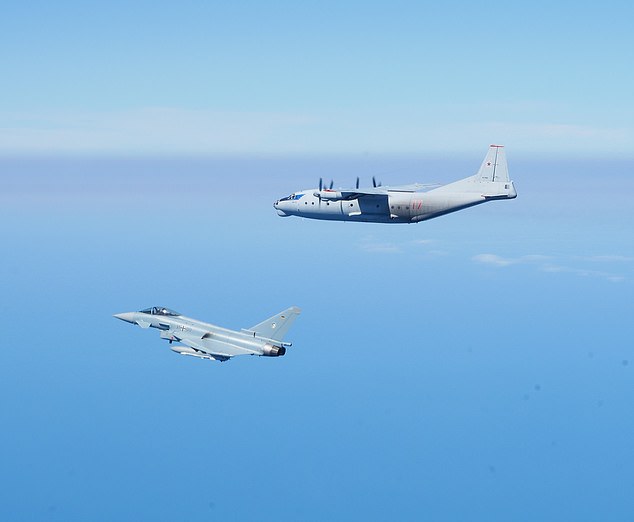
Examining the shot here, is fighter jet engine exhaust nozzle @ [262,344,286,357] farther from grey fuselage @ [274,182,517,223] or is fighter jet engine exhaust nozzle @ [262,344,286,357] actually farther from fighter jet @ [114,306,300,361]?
grey fuselage @ [274,182,517,223]

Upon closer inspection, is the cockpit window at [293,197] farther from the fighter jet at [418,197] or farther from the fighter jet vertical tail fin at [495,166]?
the fighter jet vertical tail fin at [495,166]

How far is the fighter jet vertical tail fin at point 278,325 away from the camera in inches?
3066

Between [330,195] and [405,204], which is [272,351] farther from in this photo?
[405,204]

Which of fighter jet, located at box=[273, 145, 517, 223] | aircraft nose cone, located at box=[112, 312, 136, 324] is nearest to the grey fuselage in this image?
fighter jet, located at box=[273, 145, 517, 223]

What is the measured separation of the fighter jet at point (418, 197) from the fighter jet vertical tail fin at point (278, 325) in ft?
52.4

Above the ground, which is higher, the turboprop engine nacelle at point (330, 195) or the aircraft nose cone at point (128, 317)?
the turboprop engine nacelle at point (330, 195)

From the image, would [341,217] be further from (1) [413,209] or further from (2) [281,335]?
(2) [281,335]

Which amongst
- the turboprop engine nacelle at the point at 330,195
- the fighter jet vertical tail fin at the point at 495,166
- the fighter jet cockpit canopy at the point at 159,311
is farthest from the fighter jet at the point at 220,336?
the fighter jet vertical tail fin at the point at 495,166

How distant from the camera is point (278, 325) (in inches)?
3073

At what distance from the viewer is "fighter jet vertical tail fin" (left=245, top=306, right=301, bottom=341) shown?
255 feet

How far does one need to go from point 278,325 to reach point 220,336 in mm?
5998

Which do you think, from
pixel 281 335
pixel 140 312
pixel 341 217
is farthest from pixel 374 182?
pixel 140 312

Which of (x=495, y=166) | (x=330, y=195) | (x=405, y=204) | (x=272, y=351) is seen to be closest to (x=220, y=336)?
(x=272, y=351)

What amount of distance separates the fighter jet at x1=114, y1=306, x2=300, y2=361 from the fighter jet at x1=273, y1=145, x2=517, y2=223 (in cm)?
1640
